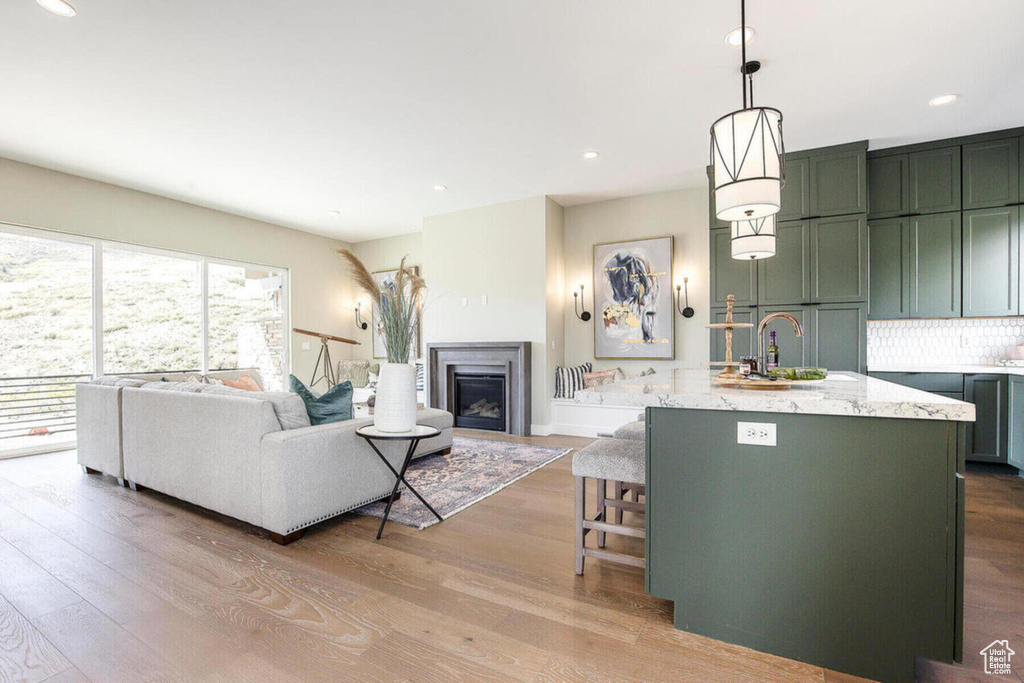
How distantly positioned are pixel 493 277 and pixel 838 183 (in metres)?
3.53

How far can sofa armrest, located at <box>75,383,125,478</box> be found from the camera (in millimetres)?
3436

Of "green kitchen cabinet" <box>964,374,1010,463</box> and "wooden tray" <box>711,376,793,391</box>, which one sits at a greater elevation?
"wooden tray" <box>711,376,793,391</box>

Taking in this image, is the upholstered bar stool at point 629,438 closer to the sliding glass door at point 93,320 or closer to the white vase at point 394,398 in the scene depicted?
the white vase at point 394,398

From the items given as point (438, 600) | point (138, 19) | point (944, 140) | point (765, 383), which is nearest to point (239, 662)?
point (438, 600)

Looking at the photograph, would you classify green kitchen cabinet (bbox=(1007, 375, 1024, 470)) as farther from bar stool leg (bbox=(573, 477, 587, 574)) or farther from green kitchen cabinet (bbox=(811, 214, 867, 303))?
bar stool leg (bbox=(573, 477, 587, 574))

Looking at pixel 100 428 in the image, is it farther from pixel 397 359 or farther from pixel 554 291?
pixel 554 291

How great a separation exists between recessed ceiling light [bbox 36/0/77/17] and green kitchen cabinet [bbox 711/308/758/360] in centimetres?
485

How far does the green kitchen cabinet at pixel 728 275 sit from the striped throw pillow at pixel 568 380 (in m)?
1.69

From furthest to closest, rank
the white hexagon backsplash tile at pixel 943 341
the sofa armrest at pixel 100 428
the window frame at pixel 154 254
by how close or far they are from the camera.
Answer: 1. the window frame at pixel 154 254
2. the white hexagon backsplash tile at pixel 943 341
3. the sofa armrest at pixel 100 428

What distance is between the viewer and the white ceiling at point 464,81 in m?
2.36

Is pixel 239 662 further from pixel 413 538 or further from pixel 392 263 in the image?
pixel 392 263

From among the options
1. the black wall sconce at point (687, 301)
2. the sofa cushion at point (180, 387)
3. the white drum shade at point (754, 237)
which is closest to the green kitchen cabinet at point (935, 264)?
the black wall sconce at point (687, 301)

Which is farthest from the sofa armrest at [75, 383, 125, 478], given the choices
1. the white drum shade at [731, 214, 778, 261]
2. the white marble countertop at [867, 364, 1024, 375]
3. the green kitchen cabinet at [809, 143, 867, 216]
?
the white marble countertop at [867, 364, 1024, 375]

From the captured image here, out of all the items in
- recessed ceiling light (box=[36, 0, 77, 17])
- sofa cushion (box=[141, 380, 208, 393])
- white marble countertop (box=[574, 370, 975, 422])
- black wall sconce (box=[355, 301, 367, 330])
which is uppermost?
recessed ceiling light (box=[36, 0, 77, 17])
